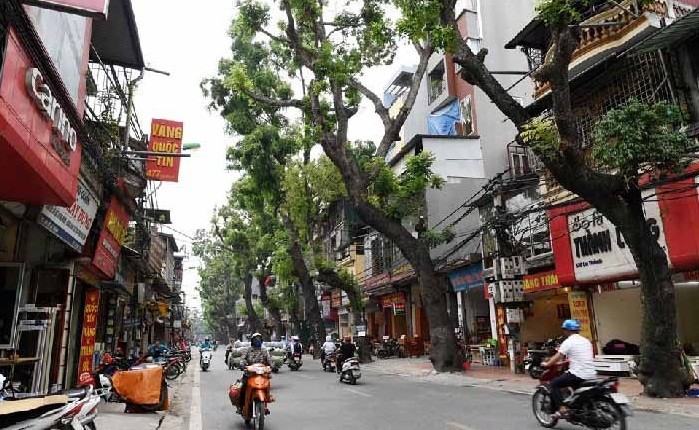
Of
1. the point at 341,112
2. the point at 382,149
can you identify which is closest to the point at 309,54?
the point at 341,112

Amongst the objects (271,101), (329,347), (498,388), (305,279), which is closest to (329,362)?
(329,347)

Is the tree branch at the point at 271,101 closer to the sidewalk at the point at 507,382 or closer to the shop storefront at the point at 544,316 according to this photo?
the sidewalk at the point at 507,382

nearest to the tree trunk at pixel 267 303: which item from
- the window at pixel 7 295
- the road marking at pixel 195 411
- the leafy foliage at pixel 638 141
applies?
the road marking at pixel 195 411

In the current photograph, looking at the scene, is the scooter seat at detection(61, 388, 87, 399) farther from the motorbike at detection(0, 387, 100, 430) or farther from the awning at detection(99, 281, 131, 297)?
the awning at detection(99, 281, 131, 297)

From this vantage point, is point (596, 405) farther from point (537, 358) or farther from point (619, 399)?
point (537, 358)

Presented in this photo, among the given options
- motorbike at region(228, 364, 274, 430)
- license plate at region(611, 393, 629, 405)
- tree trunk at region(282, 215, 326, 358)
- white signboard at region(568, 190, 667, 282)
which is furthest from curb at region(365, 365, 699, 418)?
tree trunk at region(282, 215, 326, 358)

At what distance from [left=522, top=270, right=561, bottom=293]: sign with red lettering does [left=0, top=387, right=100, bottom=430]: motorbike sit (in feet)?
45.4

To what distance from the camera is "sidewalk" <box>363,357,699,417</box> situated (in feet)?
29.1

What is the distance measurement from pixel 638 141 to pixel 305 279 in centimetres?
2046

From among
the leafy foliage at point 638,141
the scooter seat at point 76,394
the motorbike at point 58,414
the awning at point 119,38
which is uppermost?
the awning at point 119,38

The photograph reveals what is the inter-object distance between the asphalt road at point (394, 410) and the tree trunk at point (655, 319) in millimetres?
1623

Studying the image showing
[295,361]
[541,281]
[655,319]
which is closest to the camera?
[655,319]

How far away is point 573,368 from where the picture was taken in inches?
276

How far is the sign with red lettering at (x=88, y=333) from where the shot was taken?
12273 millimetres
